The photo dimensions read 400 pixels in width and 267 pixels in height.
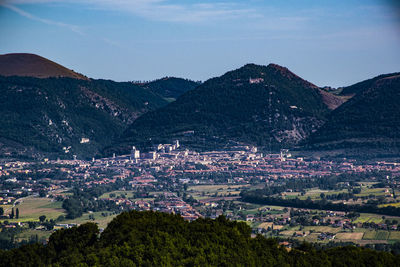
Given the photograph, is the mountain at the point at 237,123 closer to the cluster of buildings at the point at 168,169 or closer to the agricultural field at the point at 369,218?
the cluster of buildings at the point at 168,169

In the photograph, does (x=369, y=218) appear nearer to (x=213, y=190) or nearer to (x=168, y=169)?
(x=213, y=190)

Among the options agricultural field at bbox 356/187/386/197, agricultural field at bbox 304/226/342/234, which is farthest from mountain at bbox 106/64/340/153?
agricultural field at bbox 304/226/342/234

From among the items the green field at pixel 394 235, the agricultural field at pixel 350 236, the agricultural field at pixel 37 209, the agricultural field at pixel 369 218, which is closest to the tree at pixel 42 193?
the agricultural field at pixel 37 209

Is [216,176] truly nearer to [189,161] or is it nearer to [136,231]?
[189,161]

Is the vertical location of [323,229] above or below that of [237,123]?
below

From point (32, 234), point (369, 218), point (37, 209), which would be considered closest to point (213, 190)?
point (37, 209)

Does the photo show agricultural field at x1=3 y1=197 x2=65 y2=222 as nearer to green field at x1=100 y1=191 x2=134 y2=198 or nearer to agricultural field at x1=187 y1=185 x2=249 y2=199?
green field at x1=100 y1=191 x2=134 y2=198
